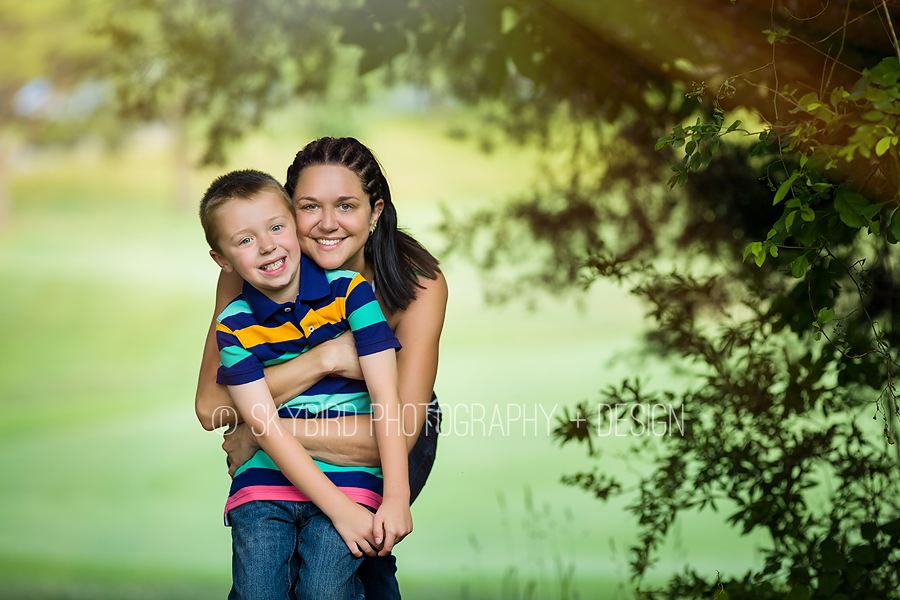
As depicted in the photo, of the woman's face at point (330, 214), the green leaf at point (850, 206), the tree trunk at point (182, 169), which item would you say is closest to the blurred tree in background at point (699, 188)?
the green leaf at point (850, 206)

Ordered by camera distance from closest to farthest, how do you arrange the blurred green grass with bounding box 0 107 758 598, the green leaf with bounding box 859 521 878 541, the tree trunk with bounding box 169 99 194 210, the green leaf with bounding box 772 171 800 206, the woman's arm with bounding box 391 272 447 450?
the green leaf with bounding box 772 171 800 206 → the woman's arm with bounding box 391 272 447 450 → the green leaf with bounding box 859 521 878 541 → the blurred green grass with bounding box 0 107 758 598 → the tree trunk with bounding box 169 99 194 210

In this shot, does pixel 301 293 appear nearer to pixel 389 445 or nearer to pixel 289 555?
pixel 389 445

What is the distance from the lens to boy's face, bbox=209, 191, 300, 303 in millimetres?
1409

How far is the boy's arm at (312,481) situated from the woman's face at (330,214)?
319mm

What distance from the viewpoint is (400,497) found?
138 centimetres

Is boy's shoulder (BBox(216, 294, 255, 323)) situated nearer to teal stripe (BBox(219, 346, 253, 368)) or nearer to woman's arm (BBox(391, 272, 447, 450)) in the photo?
→ teal stripe (BBox(219, 346, 253, 368))

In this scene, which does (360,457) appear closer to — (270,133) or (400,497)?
(400,497)

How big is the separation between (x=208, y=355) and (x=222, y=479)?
120 inches

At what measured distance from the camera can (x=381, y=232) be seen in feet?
5.42

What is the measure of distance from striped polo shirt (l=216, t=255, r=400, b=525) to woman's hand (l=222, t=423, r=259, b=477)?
2cm

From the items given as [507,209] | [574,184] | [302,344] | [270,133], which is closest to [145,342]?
[270,133]

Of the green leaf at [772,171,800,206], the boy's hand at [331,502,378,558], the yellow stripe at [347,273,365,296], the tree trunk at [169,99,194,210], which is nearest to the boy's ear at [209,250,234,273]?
the yellow stripe at [347,273,365,296]

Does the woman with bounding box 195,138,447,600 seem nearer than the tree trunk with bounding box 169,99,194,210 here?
Yes

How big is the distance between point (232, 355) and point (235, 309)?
9 cm
